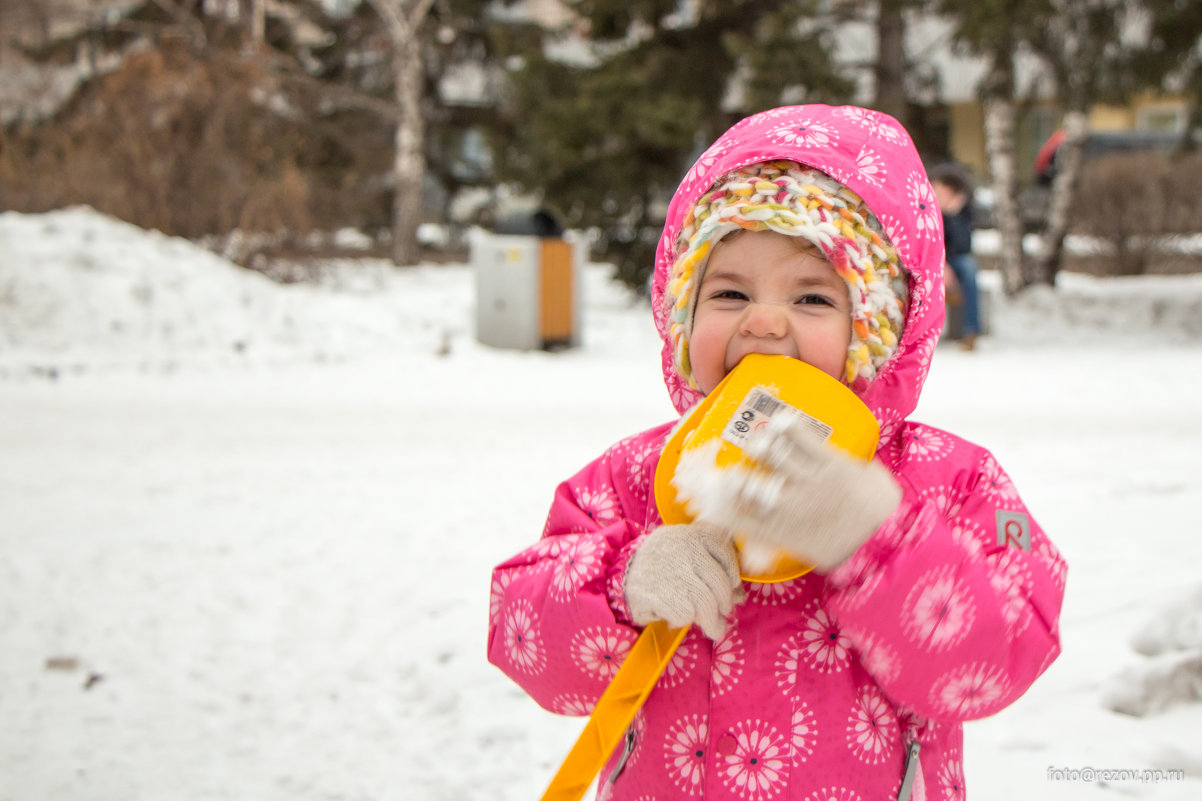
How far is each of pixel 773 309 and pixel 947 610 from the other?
17.1 inches

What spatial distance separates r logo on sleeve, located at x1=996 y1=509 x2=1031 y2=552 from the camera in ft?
4.78

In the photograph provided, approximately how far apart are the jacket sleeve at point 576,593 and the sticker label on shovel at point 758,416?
258 millimetres

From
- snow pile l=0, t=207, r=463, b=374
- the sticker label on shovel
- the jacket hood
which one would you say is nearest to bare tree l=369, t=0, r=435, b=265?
snow pile l=0, t=207, r=463, b=374

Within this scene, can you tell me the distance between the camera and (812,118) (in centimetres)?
161

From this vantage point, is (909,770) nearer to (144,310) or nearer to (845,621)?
(845,621)

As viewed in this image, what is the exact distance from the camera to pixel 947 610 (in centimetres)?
134

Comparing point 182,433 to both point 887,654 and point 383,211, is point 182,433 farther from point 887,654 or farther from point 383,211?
point 383,211

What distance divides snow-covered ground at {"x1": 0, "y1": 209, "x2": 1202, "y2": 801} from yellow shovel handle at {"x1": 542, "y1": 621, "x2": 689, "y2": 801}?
50.7 inches

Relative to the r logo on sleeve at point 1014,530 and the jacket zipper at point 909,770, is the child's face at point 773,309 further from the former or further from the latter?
the jacket zipper at point 909,770

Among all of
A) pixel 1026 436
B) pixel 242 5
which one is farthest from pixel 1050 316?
pixel 242 5

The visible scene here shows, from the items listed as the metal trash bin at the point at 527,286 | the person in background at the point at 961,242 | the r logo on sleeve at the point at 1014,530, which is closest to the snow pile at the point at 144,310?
the metal trash bin at the point at 527,286

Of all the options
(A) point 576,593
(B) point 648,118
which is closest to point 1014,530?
(A) point 576,593

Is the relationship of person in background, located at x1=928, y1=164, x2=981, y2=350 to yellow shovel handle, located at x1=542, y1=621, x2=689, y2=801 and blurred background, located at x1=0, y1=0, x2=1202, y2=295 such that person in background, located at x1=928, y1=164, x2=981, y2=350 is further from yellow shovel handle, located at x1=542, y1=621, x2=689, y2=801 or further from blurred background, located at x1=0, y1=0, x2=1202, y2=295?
yellow shovel handle, located at x1=542, y1=621, x2=689, y2=801

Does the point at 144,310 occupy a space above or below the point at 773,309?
below
